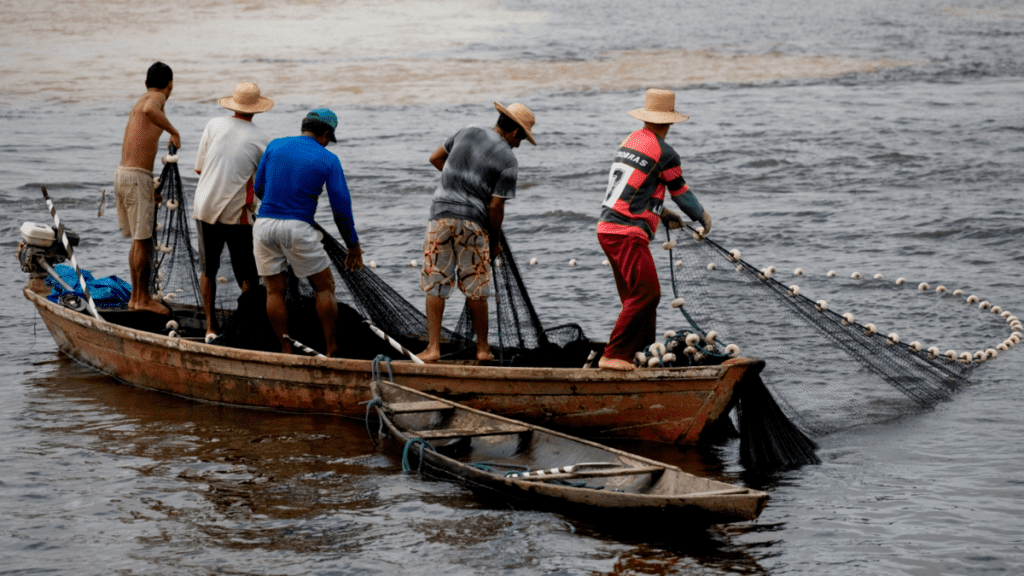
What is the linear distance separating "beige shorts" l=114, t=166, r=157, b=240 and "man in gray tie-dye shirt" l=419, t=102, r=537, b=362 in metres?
2.52

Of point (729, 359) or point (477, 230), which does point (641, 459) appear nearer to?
point (729, 359)

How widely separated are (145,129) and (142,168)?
0.98 feet

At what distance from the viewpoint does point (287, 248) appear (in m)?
6.93

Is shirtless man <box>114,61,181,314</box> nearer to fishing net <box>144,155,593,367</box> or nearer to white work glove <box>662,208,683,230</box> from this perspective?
fishing net <box>144,155,593,367</box>

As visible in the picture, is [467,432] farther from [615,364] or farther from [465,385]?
[615,364]

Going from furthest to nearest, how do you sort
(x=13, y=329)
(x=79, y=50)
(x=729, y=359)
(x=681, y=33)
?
(x=681, y=33) < (x=79, y=50) < (x=13, y=329) < (x=729, y=359)

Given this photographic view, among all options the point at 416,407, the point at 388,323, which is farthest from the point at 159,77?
the point at 416,407

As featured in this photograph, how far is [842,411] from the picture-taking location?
758 centimetres

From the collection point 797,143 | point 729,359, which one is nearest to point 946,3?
point 797,143

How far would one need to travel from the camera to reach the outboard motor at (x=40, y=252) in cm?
862

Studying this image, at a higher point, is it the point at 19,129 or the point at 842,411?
the point at 19,129

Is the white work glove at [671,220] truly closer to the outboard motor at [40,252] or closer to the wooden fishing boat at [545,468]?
the wooden fishing boat at [545,468]

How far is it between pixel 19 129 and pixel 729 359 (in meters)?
18.4

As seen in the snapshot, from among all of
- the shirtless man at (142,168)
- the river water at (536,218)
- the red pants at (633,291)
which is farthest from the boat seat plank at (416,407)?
the shirtless man at (142,168)
